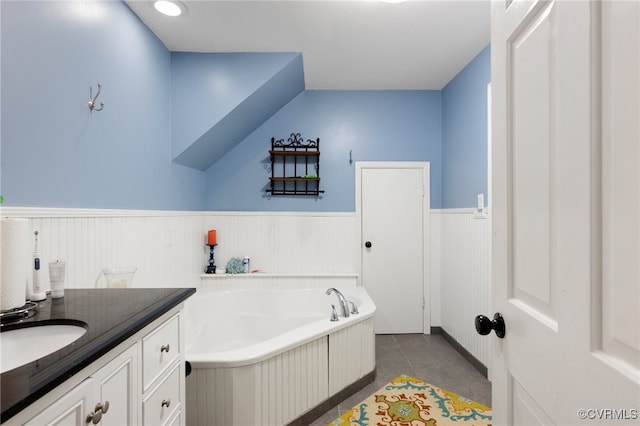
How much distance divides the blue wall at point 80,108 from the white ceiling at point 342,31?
373mm

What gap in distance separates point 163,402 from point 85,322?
1.35 ft

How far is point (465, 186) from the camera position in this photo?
2.94 metres

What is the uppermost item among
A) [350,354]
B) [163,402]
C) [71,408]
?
[71,408]

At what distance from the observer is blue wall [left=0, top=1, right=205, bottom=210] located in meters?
1.25

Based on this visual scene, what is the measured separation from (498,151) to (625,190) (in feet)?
1.51

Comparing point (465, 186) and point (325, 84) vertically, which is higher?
point (325, 84)

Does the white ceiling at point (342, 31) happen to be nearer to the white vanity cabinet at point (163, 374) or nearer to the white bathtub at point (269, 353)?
the white vanity cabinet at point (163, 374)

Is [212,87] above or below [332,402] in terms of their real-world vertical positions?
above

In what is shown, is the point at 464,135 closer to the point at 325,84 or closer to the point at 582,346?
the point at 325,84

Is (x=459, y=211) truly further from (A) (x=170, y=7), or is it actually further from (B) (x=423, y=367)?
(A) (x=170, y=7)

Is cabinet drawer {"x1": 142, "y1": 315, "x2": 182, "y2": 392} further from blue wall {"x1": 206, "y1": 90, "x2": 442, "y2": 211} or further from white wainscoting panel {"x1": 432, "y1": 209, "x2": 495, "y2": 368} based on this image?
blue wall {"x1": 206, "y1": 90, "x2": 442, "y2": 211}

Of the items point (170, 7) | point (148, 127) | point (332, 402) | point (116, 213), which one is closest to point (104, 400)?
point (116, 213)

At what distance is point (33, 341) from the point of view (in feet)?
3.04

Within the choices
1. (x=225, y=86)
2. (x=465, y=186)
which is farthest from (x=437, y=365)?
(x=225, y=86)
